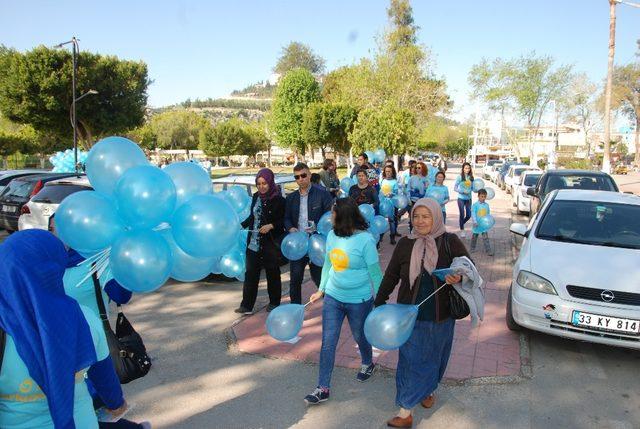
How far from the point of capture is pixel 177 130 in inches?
2820

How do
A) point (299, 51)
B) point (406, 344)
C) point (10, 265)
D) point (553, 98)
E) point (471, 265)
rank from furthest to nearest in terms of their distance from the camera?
point (299, 51)
point (553, 98)
point (406, 344)
point (471, 265)
point (10, 265)

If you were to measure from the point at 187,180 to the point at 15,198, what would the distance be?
31.4 feet

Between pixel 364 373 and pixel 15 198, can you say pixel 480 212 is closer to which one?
pixel 364 373

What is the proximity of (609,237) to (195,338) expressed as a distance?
472 cm

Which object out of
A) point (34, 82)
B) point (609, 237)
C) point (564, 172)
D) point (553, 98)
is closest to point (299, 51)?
point (553, 98)

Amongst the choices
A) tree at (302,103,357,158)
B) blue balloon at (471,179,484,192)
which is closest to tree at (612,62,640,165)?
tree at (302,103,357,158)

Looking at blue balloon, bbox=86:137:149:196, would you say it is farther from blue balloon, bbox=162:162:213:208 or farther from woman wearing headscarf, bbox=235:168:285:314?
woman wearing headscarf, bbox=235:168:285:314


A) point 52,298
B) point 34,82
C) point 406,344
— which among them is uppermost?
point 34,82

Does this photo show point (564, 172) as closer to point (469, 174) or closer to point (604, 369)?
point (469, 174)

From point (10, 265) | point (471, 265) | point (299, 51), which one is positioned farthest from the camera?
point (299, 51)

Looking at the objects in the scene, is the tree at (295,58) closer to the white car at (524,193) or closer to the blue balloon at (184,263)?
the white car at (524,193)

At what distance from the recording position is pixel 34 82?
95.6 ft

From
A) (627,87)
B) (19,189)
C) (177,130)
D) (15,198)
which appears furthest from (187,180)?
(177,130)

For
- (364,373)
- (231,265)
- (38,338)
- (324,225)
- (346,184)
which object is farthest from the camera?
(346,184)
